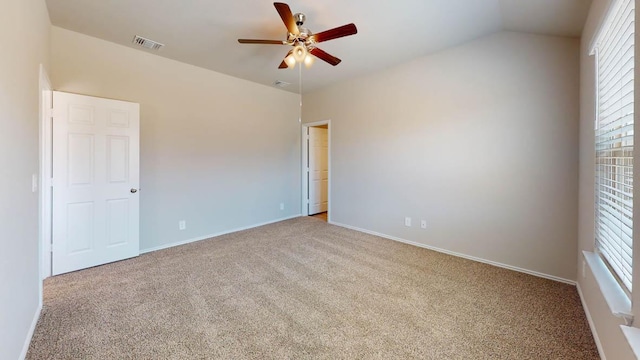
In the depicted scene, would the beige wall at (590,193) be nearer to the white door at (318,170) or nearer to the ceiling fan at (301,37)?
the ceiling fan at (301,37)

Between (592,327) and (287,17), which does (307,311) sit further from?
(287,17)

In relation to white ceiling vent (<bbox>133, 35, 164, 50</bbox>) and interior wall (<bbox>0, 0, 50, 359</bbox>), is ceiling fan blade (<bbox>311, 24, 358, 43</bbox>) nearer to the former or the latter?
interior wall (<bbox>0, 0, 50, 359</bbox>)

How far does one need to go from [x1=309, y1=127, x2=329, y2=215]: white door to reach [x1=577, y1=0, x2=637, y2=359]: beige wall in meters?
4.25

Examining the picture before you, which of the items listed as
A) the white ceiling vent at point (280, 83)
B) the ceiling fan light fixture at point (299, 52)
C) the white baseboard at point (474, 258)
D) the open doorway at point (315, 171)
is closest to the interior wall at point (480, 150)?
the white baseboard at point (474, 258)

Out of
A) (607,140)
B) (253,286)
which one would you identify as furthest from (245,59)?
(607,140)

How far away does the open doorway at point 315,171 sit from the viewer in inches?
225

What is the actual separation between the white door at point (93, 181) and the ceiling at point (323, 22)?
35.9 inches

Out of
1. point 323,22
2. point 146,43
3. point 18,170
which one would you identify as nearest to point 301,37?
point 323,22

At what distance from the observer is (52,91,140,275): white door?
2.82 metres

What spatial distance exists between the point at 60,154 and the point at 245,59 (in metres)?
2.47

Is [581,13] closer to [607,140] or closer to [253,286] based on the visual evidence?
[607,140]

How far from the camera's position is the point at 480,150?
3.15 m

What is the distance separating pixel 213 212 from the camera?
4.26 meters

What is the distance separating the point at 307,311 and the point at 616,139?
2430 mm
